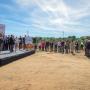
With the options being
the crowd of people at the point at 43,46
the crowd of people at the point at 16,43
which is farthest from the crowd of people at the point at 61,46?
the crowd of people at the point at 16,43

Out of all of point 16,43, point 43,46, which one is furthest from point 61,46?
point 16,43

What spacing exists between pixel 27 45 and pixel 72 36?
21154mm

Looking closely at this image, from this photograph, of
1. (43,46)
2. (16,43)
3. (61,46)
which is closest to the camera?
(16,43)

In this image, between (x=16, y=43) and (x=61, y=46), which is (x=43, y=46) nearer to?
(x=61, y=46)

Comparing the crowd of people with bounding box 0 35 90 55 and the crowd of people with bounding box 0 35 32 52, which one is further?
the crowd of people with bounding box 0 35 90 55

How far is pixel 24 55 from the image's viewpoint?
3219 cm

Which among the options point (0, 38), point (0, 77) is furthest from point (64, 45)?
point (0, 77)

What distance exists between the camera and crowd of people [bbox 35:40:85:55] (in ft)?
139

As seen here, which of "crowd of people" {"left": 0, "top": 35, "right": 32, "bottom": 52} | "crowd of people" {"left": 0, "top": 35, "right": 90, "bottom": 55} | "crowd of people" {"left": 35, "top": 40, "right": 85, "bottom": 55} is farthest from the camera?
"crowd of people" {"left": 35, "top": 40, "right": 85, "bottom": 55}

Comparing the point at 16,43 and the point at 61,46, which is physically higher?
the point at 16,43

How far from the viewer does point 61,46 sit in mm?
42344

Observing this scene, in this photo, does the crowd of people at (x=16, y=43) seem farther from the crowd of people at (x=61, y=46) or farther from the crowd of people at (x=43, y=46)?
the crowd of people at (x=61, y=46)

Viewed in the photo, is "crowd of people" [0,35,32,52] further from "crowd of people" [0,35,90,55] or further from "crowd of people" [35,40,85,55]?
"crowd of people" [35,40,85,55]

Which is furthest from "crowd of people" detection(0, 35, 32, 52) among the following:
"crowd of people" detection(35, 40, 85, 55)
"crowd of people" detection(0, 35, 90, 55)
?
"crowd of people" detection(35, 40, 85, 55)
